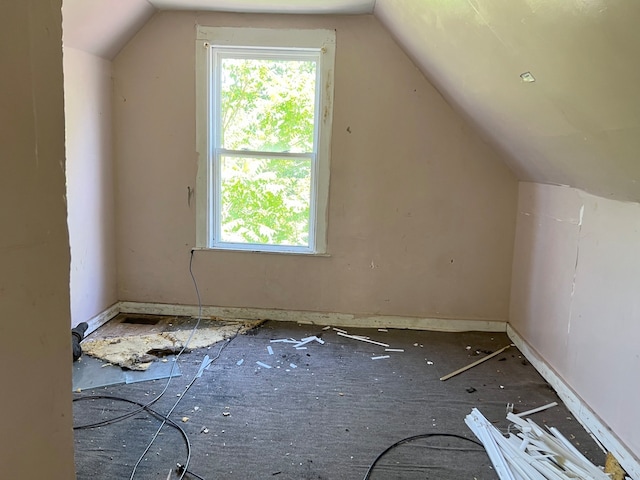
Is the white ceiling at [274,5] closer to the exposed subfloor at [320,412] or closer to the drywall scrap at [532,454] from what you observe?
the exposed subfloor at [320,412]

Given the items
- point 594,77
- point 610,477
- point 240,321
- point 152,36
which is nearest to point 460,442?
point 610,477

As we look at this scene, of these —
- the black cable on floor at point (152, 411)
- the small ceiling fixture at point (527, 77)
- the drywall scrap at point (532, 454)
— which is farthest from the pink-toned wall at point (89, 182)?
the small ceiling fixture at point (527, 77)

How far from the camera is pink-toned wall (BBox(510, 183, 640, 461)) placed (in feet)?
6.72

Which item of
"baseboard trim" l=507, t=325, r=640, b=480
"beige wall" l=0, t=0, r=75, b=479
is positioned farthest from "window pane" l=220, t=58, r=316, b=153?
"beige wall" l=0, t=0, r=75, b=479

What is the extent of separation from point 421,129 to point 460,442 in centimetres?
222

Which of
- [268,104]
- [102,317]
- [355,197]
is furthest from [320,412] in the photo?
[268,104]

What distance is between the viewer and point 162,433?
2.17 m

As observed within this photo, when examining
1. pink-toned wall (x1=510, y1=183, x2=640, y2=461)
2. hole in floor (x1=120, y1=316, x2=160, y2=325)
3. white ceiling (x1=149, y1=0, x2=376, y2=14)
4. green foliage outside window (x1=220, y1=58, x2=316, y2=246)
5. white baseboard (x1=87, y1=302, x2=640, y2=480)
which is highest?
white ceiling (x1=149, y1=0, x2=376, y2=14)

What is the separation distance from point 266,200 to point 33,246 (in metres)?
2.83

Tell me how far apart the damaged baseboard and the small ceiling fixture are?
2.20 m

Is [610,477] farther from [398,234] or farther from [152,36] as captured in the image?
[152,36]

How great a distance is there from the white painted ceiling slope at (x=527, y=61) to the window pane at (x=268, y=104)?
0.40 metres

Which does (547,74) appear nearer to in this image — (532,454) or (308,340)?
(532,454)

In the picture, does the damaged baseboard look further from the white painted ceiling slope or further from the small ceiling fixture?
the small ceiling fixture
